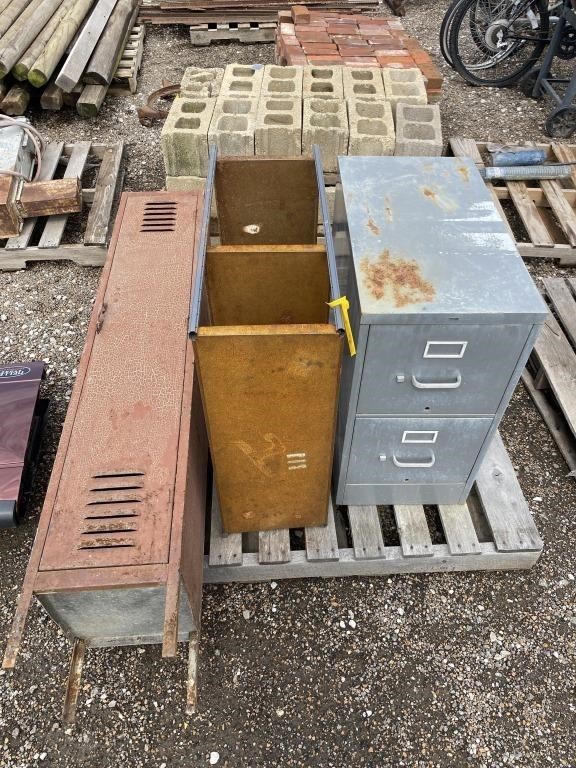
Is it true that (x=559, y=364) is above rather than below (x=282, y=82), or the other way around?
below

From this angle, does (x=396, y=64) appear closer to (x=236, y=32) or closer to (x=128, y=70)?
(x=128, y=70)

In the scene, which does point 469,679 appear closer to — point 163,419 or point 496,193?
point 163,419

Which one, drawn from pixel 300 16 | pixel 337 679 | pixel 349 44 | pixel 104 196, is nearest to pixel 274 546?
pixel 337 679

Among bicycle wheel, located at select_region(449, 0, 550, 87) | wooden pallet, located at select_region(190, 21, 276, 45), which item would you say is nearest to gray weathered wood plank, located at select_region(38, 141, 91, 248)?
wooden pallet, located at select_region(190, 21, 276, 45)

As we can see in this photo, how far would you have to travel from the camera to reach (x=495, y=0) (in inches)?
233

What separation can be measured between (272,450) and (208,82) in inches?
137

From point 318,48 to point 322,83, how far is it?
3.64 feet

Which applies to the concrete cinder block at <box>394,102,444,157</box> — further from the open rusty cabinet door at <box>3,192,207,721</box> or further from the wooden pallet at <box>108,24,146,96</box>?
the wooden pallet at <box>108,24,146,96</box>

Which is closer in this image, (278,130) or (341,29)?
(278,130)

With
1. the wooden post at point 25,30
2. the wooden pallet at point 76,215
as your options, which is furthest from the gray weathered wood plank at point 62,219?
the wooden post at point 25,30

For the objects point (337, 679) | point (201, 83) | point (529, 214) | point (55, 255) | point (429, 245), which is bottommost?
point (337, 679)

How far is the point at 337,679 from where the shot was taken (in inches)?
92.9

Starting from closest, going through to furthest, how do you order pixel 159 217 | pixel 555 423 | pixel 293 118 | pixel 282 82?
pixel 159 217
pixel 555 423
pixel 293 118
pixel 282 82

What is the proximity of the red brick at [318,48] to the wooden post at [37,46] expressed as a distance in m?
2.69
